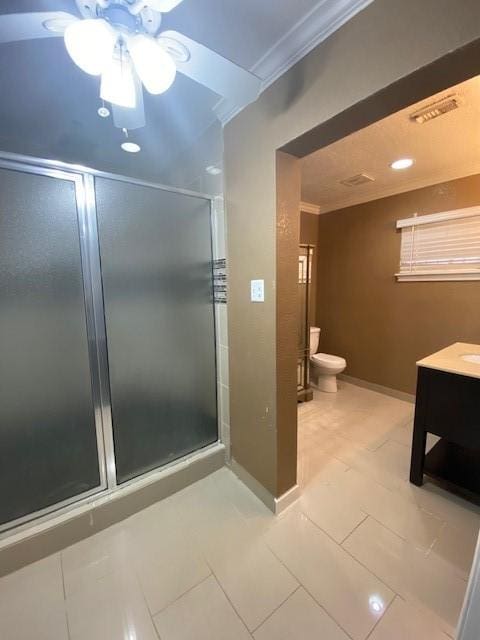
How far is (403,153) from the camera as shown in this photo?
2104mm

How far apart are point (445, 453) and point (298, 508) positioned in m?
1.19

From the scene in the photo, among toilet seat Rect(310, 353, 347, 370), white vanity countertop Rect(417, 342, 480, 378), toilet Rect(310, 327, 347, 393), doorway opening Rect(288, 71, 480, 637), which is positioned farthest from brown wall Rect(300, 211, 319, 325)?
white vanity countertop Rect(417, 342, 480, 378)

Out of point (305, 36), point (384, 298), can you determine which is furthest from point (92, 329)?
point (384, 298)

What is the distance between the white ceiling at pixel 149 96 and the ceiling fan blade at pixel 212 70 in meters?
0.35

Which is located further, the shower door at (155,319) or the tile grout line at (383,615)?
the shower door at (155,319)

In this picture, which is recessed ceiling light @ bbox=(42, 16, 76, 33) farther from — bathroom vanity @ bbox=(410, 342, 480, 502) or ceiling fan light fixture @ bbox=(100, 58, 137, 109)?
bathroom vanity @ bbox=(410, 342, 480, 502)

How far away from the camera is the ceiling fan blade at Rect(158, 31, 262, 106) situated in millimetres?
784

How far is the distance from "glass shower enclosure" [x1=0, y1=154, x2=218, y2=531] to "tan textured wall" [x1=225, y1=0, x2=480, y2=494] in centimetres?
31

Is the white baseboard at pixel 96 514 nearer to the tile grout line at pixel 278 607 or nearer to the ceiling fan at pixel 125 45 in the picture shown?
the tile grout line at pixel 278 607

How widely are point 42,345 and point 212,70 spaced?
133 centimetres

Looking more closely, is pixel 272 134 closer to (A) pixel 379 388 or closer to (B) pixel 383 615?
(B) pixel 383 615

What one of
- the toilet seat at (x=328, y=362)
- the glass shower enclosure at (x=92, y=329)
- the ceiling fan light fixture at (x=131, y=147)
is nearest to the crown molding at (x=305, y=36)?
the glass shower enclosure at (x=92, y=329)

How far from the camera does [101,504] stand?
1.43 m

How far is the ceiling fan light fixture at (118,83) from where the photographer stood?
0.81 meters
